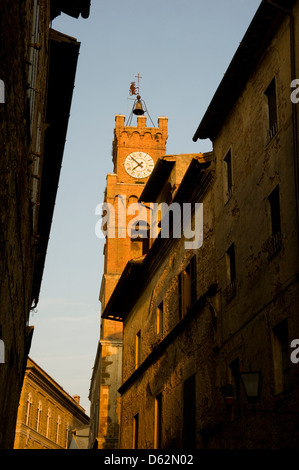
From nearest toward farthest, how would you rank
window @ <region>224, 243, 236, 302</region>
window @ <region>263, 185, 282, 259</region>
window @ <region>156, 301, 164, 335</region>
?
window @ <region>263, 185, 282, 259</region>
window @ <region>224, 243, 236, 302</region>
window @ <region>156, 301, 164, 335</region>

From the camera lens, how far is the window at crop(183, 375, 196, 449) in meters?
14.8

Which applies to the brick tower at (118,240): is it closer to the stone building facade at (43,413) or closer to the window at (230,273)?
the stone building facade at (43,413)

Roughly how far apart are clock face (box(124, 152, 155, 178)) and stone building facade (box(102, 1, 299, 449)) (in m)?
30.8

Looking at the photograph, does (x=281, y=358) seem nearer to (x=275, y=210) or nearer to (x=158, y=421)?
(x=275, y=210)

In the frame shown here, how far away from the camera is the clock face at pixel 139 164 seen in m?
49.6

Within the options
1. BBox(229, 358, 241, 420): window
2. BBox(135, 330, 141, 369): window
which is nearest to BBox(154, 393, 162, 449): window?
BBox(135, 330, 141, 369): window

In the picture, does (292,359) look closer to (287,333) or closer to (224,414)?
(287,333)

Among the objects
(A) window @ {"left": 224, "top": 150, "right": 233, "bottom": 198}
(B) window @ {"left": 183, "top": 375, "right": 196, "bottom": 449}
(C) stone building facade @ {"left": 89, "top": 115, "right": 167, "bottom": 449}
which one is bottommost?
(B) window @ {"left": 183, "top": 375, "right": 196, "bottom": 449}

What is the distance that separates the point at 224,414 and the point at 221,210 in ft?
13.9

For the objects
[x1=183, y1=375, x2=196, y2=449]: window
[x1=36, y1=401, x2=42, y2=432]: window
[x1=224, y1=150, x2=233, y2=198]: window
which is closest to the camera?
[x1=224, y1=150, x2=233, y2=198]: window

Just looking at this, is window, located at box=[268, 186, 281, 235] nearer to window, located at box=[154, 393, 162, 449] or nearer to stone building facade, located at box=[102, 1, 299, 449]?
stone building facade, located at box=[102, 1, 299, 449]

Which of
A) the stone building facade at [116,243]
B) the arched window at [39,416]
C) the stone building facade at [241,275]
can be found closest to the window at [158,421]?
the stone building facade at [241,275]

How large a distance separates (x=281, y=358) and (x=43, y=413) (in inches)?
1503

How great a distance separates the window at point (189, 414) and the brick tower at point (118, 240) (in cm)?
2341
